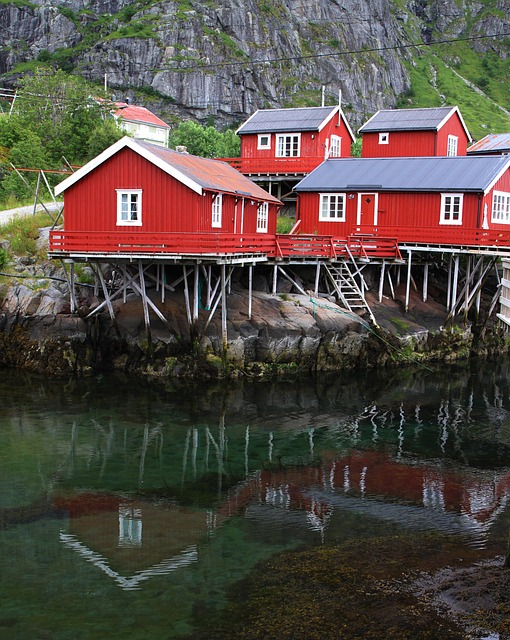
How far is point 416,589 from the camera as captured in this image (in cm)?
1307

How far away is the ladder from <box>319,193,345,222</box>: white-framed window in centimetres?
501

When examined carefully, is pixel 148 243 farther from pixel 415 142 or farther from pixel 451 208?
pixel 415 142

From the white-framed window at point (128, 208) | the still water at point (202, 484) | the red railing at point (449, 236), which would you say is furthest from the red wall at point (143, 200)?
the red railing at point (449, 236)

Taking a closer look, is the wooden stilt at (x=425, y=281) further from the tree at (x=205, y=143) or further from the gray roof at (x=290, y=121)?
the tree at (x=205, y=143)

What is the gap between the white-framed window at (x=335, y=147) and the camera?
50.8 m

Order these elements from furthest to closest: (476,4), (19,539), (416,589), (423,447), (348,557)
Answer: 1. (476,4)
2. (423,447)
3. (19,539)
4. (348,557)
5. (416,589)

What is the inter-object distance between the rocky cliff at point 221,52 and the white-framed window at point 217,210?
71204 mm

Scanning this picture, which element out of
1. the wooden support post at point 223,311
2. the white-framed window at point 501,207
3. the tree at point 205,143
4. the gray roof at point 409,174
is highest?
the tree at point 205,143

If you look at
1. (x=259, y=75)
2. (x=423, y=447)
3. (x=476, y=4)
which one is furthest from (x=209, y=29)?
(x=423, y=447)

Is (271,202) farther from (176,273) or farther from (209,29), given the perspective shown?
(209,29)

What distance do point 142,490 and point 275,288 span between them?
734 inches

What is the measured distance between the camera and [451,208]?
3853cm

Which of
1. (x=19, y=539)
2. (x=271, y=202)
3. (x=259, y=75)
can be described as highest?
(x=259, y=75)

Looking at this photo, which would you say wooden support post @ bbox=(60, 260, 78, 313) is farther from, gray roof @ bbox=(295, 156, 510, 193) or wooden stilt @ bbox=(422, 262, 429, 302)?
wooden stilt @ bbox=(422, 262, 429, 302)
